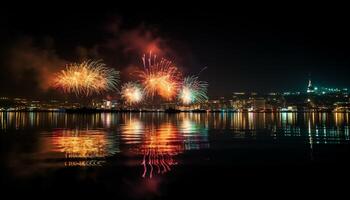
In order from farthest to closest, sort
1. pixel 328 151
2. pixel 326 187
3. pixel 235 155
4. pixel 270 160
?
pixel 328 151, pixel 235 155, pixel 270 160, pixel 326 187

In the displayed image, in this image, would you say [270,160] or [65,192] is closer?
[65,192]

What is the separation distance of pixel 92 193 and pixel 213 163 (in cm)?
745

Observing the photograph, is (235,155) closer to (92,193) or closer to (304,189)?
(304,189)

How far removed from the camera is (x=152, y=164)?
19031 mm

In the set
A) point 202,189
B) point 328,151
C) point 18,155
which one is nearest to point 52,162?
point 18,155

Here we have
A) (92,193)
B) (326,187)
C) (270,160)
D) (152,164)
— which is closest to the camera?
(92,193)

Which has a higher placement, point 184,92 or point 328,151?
point 184,92

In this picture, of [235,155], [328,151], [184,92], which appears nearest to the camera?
[235,155]

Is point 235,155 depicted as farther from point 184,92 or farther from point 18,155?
point 184,92

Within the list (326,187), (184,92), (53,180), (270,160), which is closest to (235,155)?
(270,160)

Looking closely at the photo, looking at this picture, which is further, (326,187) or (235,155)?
(235,155)

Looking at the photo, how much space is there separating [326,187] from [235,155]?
8.37 metres

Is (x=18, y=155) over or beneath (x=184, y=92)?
beneath

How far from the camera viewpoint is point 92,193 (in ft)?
43.9
